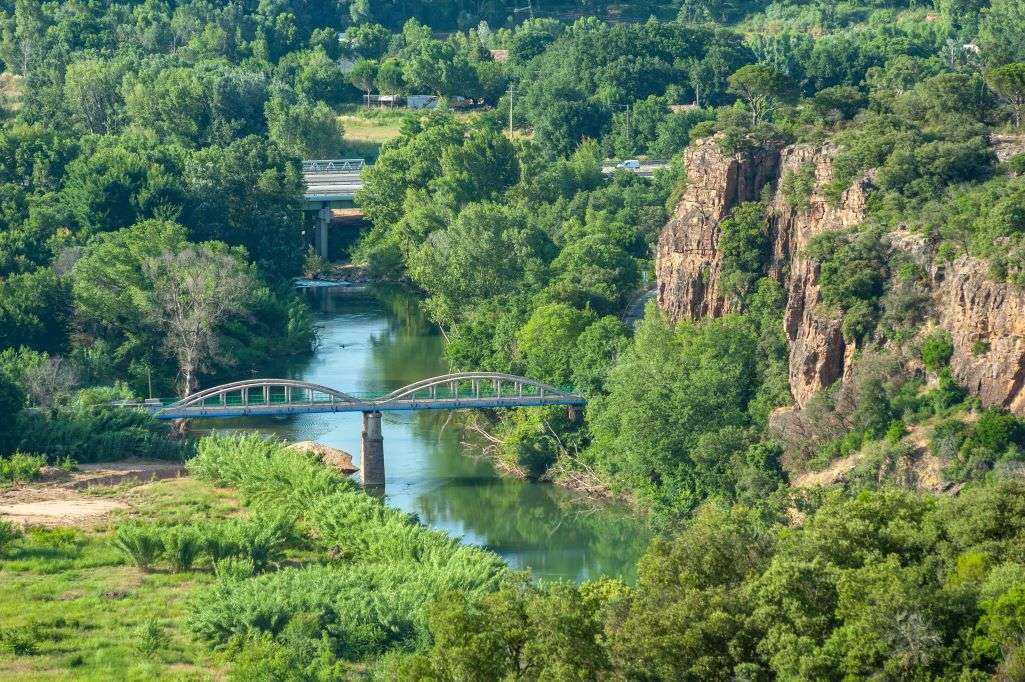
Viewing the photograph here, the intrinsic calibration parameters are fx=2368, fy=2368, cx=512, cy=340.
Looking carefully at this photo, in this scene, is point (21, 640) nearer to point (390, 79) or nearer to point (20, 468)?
point (20, 468)

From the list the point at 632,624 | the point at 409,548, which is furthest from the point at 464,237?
the point at 632,624

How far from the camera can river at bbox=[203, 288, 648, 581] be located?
72.4m

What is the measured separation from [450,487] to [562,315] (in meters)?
10.4

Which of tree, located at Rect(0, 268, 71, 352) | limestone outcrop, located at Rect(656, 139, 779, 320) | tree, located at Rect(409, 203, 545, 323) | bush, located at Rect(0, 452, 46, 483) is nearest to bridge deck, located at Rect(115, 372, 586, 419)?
limestone outcrop, located at Rect(656, 139, 779, 320)

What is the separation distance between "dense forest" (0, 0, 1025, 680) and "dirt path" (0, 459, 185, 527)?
1001 millimetres

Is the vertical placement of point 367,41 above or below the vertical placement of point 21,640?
above

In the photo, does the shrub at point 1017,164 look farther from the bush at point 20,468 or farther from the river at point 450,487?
the bush at point 20,468

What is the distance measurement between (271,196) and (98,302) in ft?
76.6

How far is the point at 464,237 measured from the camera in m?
101

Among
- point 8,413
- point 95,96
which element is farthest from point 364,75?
point 8,413

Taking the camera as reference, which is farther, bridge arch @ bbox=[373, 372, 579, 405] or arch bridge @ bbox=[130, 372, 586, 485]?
bridge arch @ bbox=[373, 372, 579, 405]

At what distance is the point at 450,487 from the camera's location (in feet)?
260

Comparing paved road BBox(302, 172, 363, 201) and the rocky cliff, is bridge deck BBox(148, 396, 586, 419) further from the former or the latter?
paved road BBox(302, 172, 363, 201)

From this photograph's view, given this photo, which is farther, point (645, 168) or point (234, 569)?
point (645, 168)
